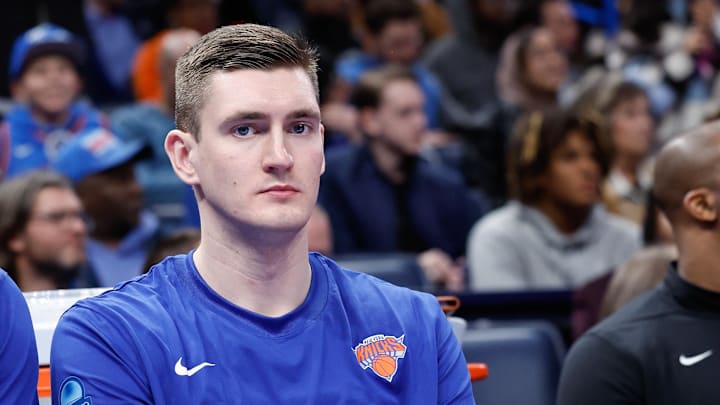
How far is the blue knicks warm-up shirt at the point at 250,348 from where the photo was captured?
233 cm

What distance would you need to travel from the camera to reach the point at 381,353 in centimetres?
252

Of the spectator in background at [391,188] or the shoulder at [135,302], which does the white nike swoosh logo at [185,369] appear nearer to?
the shoulder at [135,302]

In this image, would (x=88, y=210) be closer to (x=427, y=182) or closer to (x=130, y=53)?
(x=427, y=182)

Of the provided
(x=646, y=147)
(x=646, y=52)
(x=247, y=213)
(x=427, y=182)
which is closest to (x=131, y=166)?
(x=427, y=182)

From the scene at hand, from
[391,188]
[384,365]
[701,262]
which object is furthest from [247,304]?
[391,188]

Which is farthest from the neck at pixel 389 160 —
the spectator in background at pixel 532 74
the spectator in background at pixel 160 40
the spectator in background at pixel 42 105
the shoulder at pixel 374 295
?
the shoulder at pixel 374 295

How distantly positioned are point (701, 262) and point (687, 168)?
26 cm

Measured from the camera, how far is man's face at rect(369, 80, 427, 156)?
6676 mm

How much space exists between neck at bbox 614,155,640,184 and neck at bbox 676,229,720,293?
391 cm

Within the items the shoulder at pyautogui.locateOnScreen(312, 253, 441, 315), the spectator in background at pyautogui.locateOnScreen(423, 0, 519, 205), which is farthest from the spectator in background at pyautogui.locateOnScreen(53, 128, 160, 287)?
the shoulder at pyautogui.locateOnScreen(312, 253, 441, 315)

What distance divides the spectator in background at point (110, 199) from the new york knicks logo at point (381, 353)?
3.27 metres

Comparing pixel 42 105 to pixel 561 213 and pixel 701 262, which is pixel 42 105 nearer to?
pixel 561 213

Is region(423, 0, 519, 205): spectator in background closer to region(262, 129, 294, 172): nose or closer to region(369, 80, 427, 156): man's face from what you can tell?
region(369, 80, 427, 156): man's face

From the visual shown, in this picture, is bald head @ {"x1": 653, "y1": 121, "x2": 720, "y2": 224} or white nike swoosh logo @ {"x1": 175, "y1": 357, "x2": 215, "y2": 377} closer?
white nike swoosh logo @ {"x1": 175, "y1": 357, "x2": 215, "y2": 377}
